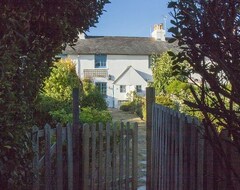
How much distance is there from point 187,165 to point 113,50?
118 feet

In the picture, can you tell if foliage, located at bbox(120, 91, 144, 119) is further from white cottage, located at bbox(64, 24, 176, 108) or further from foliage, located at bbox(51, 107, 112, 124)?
foliage, located at bbox(51, 107, 112, 124)

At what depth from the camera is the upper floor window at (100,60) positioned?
128 ft

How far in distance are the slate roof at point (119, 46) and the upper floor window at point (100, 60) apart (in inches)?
18.9

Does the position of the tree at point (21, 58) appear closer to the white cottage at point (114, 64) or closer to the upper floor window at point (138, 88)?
the white cottage at point (114, 64)

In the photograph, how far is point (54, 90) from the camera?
18.0 meters

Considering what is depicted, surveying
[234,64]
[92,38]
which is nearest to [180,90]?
[234,64]

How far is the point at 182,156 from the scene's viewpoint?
13.6 ft

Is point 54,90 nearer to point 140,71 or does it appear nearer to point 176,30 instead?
point 176,30

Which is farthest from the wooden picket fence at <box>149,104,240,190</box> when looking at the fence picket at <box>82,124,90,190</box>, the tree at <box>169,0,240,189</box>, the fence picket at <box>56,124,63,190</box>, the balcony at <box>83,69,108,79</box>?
the balcony at <box>83,69,108,79</box>

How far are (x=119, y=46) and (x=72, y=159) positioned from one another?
35.9 m

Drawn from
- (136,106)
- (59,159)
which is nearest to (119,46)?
(136,106)

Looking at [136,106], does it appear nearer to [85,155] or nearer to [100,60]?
[100,60]

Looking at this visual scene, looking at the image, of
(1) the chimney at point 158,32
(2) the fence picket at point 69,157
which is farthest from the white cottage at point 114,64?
(2) the fence picket at point 69,157

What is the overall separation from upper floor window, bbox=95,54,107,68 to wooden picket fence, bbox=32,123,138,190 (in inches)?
1287
